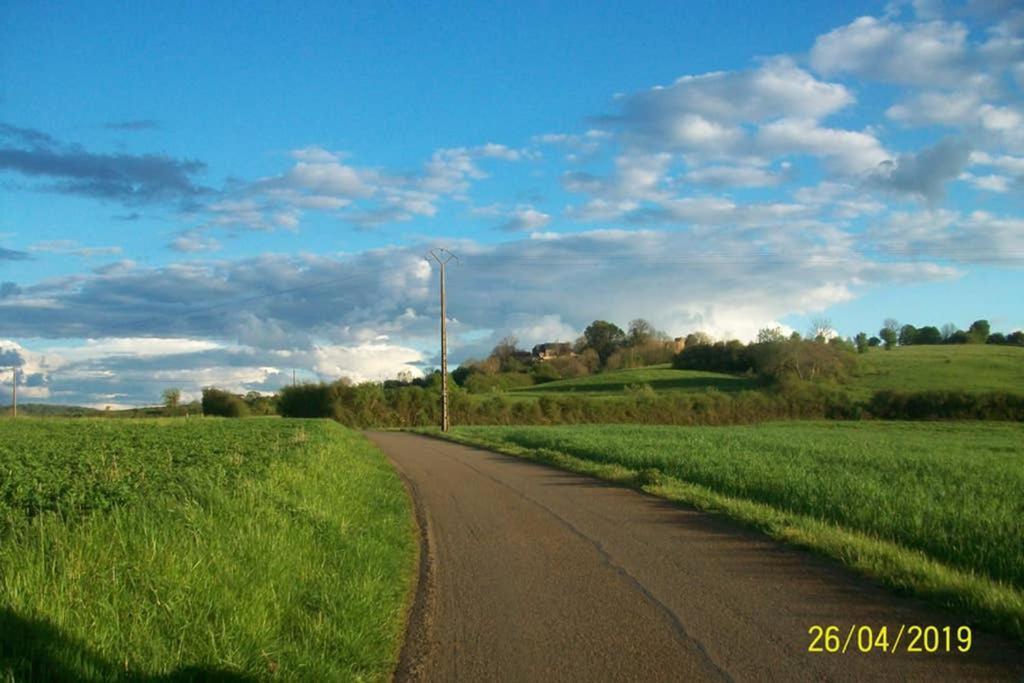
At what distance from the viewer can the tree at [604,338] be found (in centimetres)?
→ 15581

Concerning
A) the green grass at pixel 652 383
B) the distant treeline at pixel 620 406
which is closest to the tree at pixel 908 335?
the green grass at pixel 652 383

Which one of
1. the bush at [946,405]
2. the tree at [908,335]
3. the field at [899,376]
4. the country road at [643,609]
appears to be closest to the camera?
the country road at [643,609]

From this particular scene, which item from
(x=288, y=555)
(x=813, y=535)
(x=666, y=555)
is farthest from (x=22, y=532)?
(x=813, y=535)

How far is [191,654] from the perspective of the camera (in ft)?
18.2

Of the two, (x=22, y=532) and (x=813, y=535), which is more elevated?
(x=22, y=532)

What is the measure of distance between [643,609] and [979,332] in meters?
144

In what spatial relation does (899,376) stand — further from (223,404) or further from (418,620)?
(418,620)

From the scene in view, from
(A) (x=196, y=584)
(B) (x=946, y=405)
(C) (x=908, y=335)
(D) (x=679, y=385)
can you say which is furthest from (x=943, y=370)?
(A) (x=196, y=584)

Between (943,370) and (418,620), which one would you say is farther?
(943,370)

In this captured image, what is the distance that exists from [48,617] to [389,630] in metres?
2.61

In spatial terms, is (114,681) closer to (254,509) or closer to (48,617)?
(48,617)

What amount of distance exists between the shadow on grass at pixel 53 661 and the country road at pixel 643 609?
1537mm

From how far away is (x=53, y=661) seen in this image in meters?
4.87
